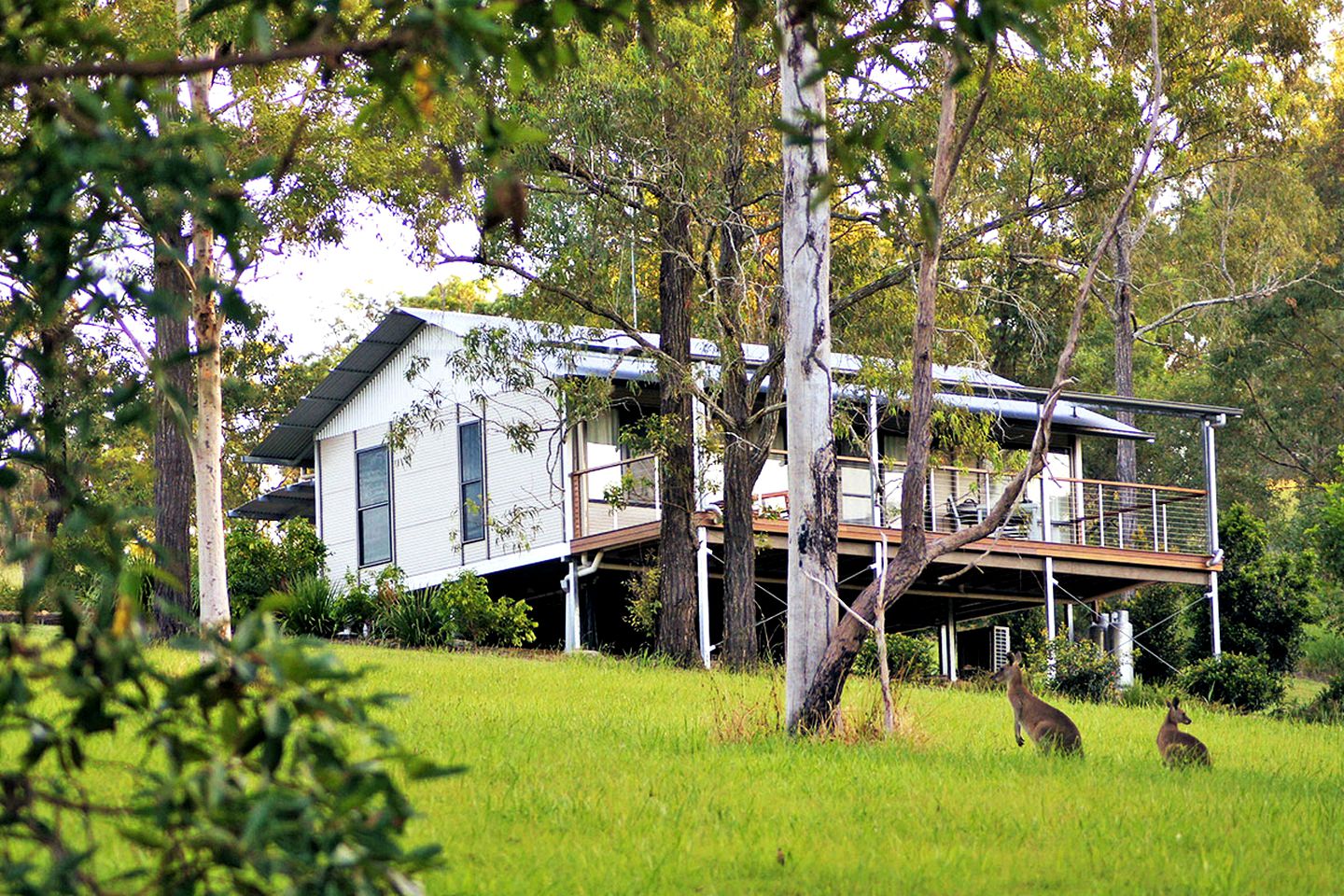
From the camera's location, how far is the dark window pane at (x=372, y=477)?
29.4 metres

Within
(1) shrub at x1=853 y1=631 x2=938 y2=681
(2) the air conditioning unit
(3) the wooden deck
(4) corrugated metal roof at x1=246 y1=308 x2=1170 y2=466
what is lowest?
(2) the air conditioning unit

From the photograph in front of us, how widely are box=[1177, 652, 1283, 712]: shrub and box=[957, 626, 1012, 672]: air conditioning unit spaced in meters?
6.43

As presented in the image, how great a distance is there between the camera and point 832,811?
9266 millimetres

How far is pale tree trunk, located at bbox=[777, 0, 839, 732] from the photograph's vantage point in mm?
13047

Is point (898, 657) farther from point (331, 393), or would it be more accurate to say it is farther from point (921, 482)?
point (921, 482)

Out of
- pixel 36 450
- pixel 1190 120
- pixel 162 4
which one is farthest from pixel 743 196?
pixel 36 450

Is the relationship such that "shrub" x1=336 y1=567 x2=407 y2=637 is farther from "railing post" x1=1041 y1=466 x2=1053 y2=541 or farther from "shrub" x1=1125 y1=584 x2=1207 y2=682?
"shrub" x1=1125 y1=584 x2=1207 y2=682

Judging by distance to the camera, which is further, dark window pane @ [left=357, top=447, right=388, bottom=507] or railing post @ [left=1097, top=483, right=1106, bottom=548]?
dark window pane @ [left=357, top=447, right=388, bottom=507]

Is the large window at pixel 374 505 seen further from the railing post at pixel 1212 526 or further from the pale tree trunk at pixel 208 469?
the railing post at pixel 1212 526

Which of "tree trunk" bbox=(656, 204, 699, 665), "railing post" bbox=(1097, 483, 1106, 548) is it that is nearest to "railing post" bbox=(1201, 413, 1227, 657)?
"railing post" bbox=(1097, 483, 1106, 548)

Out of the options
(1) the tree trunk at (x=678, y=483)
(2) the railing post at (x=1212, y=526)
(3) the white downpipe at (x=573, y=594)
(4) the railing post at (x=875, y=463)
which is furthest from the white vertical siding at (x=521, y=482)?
(2) the railing post at (x=1212, y=526)

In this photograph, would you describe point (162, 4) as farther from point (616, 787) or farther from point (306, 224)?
point (616, 787)

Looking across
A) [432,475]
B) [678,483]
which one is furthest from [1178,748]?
[432,475]

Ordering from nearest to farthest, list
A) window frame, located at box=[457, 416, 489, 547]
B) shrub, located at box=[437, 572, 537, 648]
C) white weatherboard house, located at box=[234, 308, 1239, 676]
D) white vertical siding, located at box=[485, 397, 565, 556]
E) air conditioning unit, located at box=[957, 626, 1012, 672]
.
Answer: shrub, located at box=[437, 572, 537, 648] < white weatherboard house, located at box=[234, 308, 1239, 676] < white vertical siding, located at box=[485, 397, 565, 556] < window frame, located at box=[457, 416, 489, 547] < air conditioning unit, located at box=[957, 626, 1012, 672]
